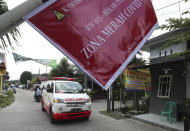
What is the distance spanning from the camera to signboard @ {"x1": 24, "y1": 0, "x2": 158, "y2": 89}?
1.39 metres

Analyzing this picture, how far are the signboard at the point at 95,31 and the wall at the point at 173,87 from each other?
6.31 m

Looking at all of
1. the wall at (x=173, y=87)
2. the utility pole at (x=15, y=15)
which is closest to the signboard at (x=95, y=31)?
the utility pole at (x=15, y=15)

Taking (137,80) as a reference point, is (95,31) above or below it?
above

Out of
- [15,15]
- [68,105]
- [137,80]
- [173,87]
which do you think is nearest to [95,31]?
[15,15]

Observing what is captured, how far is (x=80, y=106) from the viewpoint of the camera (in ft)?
20.2

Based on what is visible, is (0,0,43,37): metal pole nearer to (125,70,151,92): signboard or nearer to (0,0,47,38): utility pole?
(0,0,47,38): utility pole

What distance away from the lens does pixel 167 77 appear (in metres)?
8.35

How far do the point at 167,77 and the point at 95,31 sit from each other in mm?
8137

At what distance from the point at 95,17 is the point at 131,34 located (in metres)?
0.55

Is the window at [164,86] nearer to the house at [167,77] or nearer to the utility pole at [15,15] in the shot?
the house at [167,77]

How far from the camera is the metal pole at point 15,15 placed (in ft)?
4.17

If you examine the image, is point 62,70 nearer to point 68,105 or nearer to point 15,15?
point 68,105

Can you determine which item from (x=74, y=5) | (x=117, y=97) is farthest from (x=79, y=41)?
(x=117, y=97)

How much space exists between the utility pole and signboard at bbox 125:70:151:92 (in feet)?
22.2
